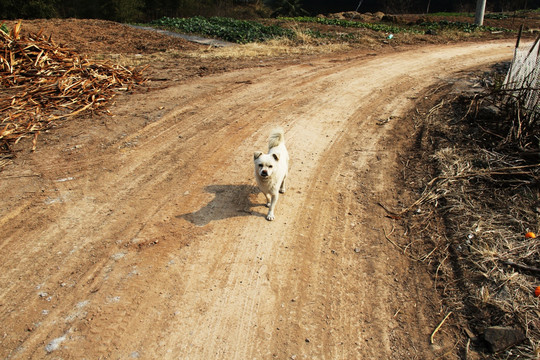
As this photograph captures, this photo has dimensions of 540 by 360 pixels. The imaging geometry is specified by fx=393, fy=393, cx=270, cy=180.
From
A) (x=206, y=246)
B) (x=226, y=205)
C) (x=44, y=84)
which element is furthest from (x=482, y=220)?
(x=44, y=84)

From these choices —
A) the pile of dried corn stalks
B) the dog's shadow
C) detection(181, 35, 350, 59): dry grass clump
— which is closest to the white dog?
the dog's shadow

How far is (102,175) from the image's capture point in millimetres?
6883

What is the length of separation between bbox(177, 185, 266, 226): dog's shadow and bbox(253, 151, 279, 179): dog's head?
0.73 meters

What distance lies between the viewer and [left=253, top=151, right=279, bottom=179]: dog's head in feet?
18.5

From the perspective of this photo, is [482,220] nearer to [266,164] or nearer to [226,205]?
[266,164]

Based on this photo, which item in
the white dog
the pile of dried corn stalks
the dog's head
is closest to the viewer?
the dog's head

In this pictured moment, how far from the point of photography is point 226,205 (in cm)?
628

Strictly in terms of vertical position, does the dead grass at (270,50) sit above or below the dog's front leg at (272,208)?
above

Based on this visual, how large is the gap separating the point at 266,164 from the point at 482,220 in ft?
10.8

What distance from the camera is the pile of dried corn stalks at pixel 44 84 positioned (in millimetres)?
8172

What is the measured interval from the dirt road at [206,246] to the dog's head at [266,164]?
79cm

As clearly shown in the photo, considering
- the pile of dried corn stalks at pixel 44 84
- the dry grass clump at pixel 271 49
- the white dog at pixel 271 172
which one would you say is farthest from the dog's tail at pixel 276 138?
the dry grass clump at pixel 271 49

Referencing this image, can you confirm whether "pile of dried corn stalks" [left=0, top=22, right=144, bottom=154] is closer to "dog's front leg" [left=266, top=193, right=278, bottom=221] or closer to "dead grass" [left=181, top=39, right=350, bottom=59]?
"dead grass" [left=181, top=39, right=350, bottom=59]

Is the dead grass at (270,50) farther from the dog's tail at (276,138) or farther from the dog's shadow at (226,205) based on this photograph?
the dog's shadow at (226,205)
